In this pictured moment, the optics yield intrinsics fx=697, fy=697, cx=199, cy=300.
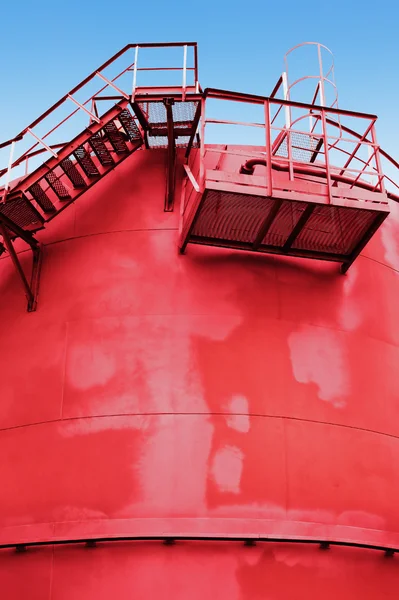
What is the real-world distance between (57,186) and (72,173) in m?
0.34

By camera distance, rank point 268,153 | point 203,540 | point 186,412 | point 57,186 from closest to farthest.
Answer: point 203,540 < point 186,412 < point 268,153 < point 57,186

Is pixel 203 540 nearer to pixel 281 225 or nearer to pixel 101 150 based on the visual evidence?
pixel 281 225

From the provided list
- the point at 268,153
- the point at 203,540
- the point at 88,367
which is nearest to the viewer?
the point at 203,540

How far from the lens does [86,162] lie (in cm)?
1194

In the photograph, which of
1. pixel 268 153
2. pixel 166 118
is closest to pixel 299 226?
pixel 268 153

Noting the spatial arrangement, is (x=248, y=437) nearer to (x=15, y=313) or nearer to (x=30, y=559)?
(x=30, y=559)

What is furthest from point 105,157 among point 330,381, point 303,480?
point 303,480

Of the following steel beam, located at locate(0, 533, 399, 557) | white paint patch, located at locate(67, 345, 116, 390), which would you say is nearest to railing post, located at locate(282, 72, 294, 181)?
white paint patch, located at locate(67, 345, 116, 390)

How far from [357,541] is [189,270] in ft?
15.8

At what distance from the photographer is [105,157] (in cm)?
1209

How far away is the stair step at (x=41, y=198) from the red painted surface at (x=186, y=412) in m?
0.44

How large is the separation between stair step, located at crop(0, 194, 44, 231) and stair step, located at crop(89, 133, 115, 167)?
1.43 m

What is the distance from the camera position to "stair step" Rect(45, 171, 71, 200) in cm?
1174

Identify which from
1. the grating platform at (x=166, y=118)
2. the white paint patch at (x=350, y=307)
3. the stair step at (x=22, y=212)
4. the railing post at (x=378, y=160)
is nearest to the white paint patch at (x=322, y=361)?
the white paint patch at (x=350, y=307)
